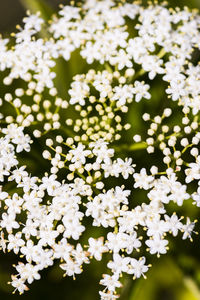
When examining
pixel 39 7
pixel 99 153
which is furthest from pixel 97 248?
pixel 39 7

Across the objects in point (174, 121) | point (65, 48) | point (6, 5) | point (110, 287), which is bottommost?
point (110, 287)

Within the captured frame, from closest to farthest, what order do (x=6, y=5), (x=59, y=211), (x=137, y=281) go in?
(x=59, y=211)
(x=137, y=281)
(x=6, y=5)

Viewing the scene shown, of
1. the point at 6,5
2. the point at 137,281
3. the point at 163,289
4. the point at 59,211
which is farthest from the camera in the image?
the point at 6,5

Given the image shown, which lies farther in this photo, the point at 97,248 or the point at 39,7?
the point at 39,7

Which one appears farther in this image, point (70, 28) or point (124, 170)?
point (70, 28)

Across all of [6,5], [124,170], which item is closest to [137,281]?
[124,170]

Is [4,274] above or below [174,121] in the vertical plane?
below

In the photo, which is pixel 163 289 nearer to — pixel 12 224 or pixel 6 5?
pixel 12 224

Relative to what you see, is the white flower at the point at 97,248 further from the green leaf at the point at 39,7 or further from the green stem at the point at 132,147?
the green leaf at the point at 39,7

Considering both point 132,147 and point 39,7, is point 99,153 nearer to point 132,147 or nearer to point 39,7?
point 132,147
